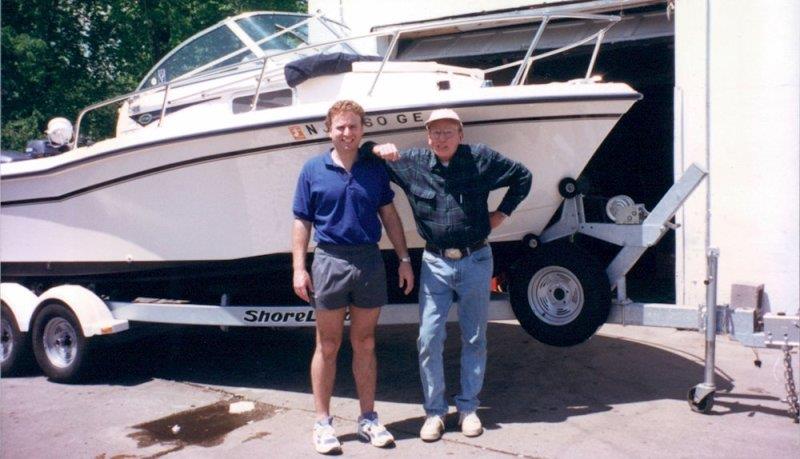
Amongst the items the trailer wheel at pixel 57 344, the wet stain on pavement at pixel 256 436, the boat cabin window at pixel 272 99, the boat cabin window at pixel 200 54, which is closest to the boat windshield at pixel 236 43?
the boat cabin window at pixel 200 54

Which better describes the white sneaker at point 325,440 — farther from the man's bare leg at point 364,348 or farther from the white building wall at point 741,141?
the white building wall at point 741,141

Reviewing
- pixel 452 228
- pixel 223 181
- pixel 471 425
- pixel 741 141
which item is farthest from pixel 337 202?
pixel 741 141

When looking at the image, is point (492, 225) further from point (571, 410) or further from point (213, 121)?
point (213, 121)

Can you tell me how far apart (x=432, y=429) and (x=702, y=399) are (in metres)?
1.60

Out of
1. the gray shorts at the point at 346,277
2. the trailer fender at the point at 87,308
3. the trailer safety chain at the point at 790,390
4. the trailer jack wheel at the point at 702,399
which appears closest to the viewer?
the gray shorts at the point at 346,277

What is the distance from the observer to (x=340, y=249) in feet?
12.2

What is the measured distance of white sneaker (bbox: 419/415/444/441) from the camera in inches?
152

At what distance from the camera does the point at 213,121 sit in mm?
4555

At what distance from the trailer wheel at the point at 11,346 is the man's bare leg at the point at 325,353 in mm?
2942

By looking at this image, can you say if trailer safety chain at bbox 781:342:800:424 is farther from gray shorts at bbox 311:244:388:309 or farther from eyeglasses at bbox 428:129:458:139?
gray shorts at bbox 311:244:388:309

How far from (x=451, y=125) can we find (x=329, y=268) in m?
0.96

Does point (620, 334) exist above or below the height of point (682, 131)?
below

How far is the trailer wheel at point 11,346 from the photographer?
5.51 meters

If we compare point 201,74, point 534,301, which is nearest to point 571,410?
point 534,301
